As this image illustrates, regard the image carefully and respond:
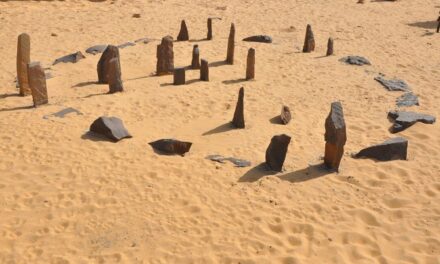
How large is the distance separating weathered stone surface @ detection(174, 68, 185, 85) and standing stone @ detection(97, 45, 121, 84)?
143 centimetres

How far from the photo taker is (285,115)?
9.67 meters

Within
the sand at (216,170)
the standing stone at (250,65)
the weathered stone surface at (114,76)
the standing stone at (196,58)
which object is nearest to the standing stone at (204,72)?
the sand at (216,170)

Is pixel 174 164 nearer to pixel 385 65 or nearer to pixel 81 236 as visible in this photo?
pixel 81 236

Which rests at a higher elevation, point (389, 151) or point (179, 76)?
point (179, 76)

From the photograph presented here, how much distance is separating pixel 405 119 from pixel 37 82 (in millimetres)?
7533

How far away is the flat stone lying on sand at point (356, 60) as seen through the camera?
43.2 feet

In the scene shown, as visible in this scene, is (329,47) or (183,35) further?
(183,35)

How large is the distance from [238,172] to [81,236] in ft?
8.95

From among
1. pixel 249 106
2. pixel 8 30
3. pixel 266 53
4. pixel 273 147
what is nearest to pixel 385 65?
pixel 266 53

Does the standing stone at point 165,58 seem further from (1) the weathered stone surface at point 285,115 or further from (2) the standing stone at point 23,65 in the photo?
(1) the weathered stone surface at point 285,115

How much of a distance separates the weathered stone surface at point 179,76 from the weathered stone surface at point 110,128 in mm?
2798

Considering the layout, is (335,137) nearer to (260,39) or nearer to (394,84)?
(394,84)

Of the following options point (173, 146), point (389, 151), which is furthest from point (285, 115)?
point (173, 146)

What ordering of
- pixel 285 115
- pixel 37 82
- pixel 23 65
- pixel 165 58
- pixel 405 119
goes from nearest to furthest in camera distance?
pixel 405 119
pixel 285 115
pixel 37 82
pixel 23 65
pixel 165 58
